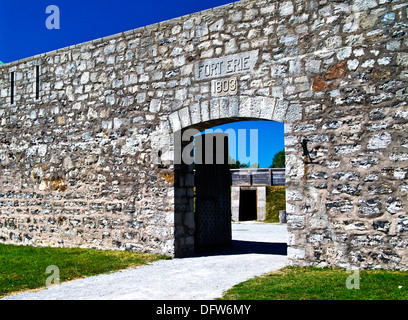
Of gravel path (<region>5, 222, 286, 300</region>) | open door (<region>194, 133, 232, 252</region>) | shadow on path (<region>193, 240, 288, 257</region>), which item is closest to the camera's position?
gravel path (<region>5, 222, 286, 300</region>)

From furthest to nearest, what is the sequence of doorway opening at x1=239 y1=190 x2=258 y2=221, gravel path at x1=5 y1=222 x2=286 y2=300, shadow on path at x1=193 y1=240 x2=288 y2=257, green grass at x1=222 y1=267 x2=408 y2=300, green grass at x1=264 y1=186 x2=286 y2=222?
doorway opening at x1=239 y1=190 x2=258 y2=221, green grass at x1=264 y1=186 x2=286 y2=222, shadow on path at x1=193 y1=240 x2=288 y2=257, gravel path at x1=5 y1=222 x2=286 y2=300, green grass at x1=222 y1=267 x2=408 y2=300

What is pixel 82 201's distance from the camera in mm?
7953

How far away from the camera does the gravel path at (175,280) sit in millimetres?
4398

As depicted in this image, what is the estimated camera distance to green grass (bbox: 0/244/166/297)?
17.4 ft

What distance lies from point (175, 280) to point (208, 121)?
2635mm

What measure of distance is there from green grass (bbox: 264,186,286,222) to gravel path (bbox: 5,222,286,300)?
983cm

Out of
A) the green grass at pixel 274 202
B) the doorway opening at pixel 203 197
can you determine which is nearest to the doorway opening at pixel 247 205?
the green grass at pixel 274 202

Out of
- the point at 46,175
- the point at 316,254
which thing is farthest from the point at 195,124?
the point at 46,175

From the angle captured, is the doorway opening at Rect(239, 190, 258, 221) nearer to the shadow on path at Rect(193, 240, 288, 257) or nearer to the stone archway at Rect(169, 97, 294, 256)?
the shadow on path at Rect(193, 240, 288, 257)

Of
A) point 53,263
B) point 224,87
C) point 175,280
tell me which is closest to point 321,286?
point 175,280

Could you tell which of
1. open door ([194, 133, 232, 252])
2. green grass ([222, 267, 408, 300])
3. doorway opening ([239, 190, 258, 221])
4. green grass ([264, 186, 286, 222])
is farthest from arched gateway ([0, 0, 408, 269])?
doorway opening ([239, 190, 258, 221])

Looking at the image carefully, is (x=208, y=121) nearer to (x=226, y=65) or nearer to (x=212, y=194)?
(x=226, y=65)
